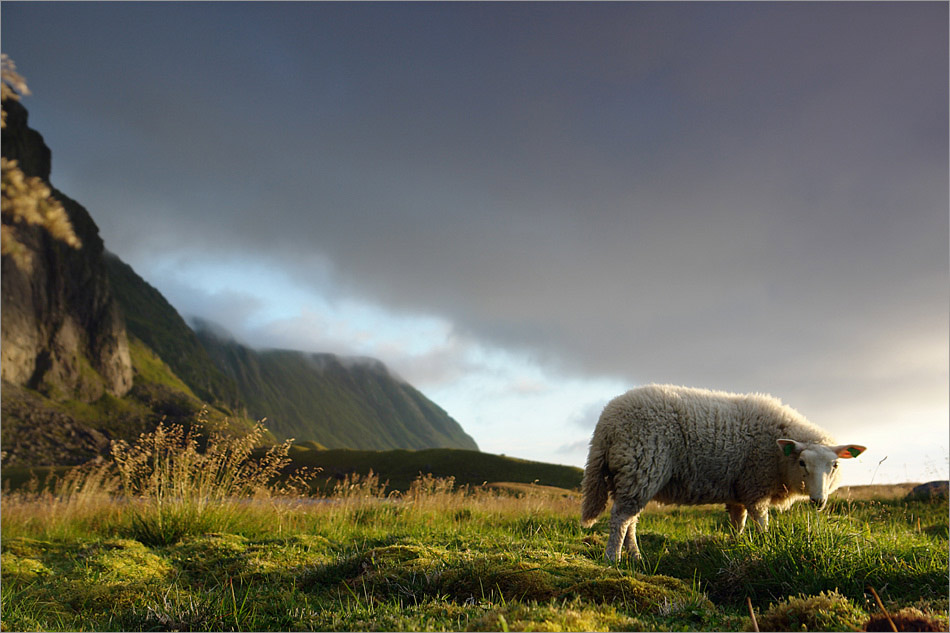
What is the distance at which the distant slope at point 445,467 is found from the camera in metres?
45.8

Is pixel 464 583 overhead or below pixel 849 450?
below

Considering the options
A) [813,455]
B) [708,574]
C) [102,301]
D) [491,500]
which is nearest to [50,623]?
[708,574]

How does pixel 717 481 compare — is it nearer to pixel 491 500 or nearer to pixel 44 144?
pixel 491 500

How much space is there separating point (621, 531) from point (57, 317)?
131 metres

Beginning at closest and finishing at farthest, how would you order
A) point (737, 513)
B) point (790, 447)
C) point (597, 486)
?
point (790, 447) < point (597, 486) < point (737, 513)

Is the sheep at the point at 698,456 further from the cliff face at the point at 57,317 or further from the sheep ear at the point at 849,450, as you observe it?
the cliff face at the point at 57,317

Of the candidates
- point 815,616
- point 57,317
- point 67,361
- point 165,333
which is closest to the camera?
point 815,616

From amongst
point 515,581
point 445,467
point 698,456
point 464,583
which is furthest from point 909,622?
point 445,467

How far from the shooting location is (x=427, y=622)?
12.7 ft

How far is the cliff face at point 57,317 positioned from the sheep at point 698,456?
107400mm

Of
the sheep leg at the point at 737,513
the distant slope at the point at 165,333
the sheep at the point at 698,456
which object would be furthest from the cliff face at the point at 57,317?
the sheep leg at the point at 737,513

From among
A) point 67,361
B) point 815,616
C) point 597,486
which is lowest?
point 815,616

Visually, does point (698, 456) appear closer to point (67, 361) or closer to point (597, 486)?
point (597, 486)

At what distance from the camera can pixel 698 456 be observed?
8000 millimetres
